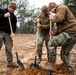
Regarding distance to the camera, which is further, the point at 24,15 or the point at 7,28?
the point at 24,15

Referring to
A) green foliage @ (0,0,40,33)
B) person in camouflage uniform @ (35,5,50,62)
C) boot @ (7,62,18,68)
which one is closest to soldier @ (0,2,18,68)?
boot @ (7,62,18,68)

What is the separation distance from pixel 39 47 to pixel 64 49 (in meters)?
1.41

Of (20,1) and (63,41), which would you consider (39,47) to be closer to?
(63,41)

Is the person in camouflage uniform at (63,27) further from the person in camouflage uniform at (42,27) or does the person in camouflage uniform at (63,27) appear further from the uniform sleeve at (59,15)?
the person in camouflage uniform at (42,27)

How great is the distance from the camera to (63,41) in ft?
22.6

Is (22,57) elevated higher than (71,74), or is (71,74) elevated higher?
(71,74)

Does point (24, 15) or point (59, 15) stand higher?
point (59, 15)

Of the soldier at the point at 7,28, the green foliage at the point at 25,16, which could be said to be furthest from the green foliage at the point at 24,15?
the soldier at the point at 7,28

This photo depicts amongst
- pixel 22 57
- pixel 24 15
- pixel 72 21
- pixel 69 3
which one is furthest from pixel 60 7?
pixel 24 15

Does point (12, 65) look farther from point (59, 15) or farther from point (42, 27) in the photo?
point (59, 15)

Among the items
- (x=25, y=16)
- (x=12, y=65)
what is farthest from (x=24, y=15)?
(x=12, y=65)

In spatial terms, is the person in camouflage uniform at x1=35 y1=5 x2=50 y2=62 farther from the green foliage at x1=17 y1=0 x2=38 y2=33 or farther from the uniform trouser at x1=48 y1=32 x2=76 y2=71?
the green foliage at x1=17 y1=0 x2=38 y2=33

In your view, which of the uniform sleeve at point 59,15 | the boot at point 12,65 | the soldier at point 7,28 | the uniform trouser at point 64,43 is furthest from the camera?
the boot at point 12,65

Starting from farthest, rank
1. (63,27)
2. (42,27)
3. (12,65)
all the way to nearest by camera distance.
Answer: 1. (12,65)
2. (42,27)
3. (63,27)
